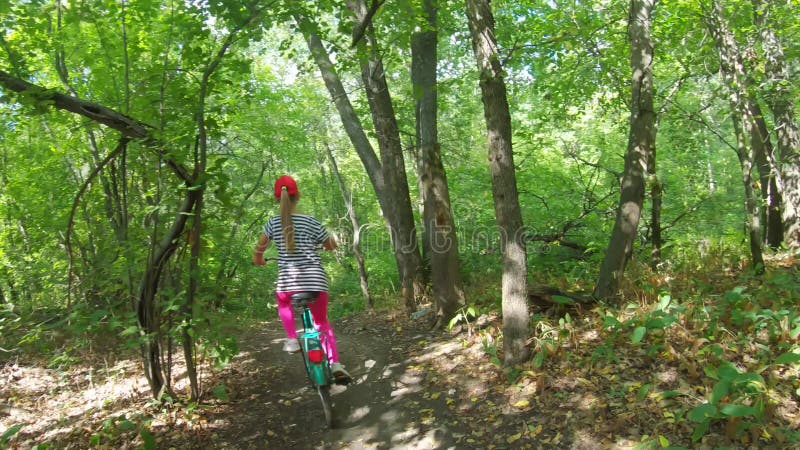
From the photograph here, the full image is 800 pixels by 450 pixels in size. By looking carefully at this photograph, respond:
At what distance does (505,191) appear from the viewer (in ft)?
16.8

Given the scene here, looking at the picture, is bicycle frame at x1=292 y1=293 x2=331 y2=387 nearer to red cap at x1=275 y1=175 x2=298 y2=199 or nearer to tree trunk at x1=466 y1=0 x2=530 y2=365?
red cap at x1=275 y1=175 x2=298 y2=199

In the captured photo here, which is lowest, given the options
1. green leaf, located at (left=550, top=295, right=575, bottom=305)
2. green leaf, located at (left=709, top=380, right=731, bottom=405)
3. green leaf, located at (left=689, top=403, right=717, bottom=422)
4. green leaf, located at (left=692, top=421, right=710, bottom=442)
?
green leaf, located at (left=692, top=421, right=710, bottom=442)

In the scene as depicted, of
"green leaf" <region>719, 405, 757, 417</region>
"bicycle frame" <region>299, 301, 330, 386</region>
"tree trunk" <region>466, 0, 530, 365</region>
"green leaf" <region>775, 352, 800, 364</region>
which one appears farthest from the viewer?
"tree trunk" <region>466, 0, 530, 365</region>

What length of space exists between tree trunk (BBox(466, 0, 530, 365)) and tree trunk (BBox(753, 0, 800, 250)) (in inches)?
217

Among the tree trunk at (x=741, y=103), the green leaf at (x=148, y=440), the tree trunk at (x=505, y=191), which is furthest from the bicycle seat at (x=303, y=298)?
the tree trunk at (x=741, y=103)

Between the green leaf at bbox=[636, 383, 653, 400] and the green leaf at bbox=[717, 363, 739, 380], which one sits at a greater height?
the green leaf at bbox=[717, 363, 739, 380]

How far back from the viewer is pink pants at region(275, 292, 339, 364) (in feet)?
15.7

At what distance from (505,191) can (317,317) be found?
7.36ft

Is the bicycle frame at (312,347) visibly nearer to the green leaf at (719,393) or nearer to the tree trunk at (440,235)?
the tree trunk at (440,235)

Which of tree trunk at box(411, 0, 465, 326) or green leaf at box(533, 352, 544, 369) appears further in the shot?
tree trunk at box(411, 0, 465, 326)

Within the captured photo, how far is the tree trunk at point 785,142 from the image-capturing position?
8.09m

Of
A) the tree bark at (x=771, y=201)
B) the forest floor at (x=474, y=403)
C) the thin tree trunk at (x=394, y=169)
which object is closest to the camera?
the forest floor at (x=474, y=403)

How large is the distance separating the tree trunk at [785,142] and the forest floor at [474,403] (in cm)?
378

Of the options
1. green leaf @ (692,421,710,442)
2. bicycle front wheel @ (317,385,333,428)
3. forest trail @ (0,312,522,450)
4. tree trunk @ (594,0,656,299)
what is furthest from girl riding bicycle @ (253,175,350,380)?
tree trunk @ (594,0,656,299)
